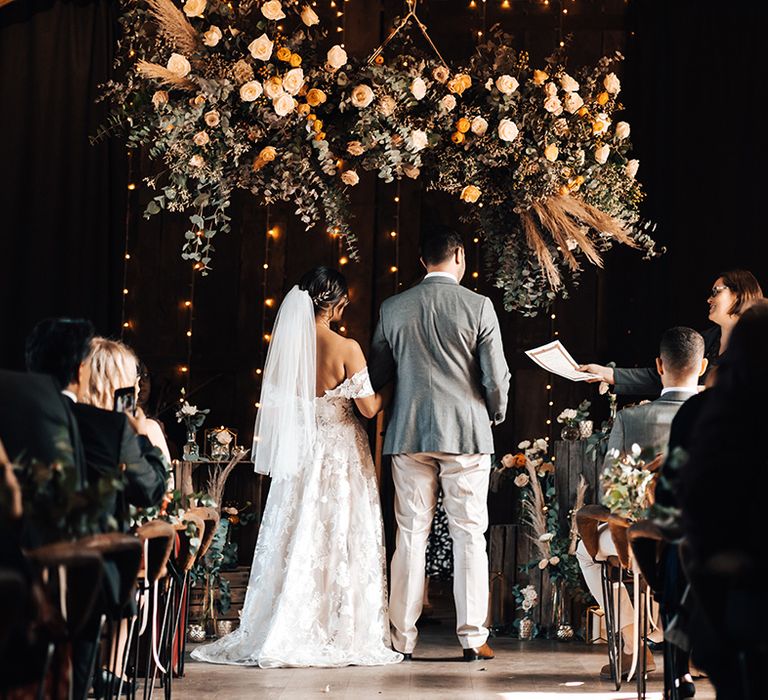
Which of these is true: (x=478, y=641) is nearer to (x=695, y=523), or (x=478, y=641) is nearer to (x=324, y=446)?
(x=324, y=446)

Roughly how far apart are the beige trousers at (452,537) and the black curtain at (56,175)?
266 centimetres

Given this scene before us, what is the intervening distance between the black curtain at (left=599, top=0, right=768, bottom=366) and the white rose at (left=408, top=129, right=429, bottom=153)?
89.0 inches

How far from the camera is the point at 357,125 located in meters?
6.17

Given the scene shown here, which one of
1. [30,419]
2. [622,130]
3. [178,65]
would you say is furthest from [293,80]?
[30,419]

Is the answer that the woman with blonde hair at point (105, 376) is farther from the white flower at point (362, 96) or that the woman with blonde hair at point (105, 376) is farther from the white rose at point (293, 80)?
the white flower at point (362, 96)

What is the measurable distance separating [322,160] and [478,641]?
255cm

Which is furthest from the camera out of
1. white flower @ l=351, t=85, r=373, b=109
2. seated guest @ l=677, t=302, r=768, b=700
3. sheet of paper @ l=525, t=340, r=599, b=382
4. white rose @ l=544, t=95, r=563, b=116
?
white rose @ l=544, t=95, r=563, b=116

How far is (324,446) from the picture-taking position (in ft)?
19.7

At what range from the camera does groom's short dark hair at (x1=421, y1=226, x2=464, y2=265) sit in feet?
19.8

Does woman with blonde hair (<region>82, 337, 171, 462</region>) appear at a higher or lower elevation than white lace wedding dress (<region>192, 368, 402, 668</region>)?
higher

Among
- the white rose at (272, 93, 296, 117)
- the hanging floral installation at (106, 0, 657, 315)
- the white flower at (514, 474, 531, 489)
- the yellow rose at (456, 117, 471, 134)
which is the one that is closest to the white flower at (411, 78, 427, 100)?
the hanging floral installation at (106, 0, 657, 315)

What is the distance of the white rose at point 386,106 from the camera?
6.15 m

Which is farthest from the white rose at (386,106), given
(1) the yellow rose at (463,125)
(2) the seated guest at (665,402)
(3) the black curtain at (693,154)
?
(3) the black curtain at (693,154)

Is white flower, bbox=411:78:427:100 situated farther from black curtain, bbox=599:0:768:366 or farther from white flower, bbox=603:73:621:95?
black curtain, bbox=599:0:768:366
